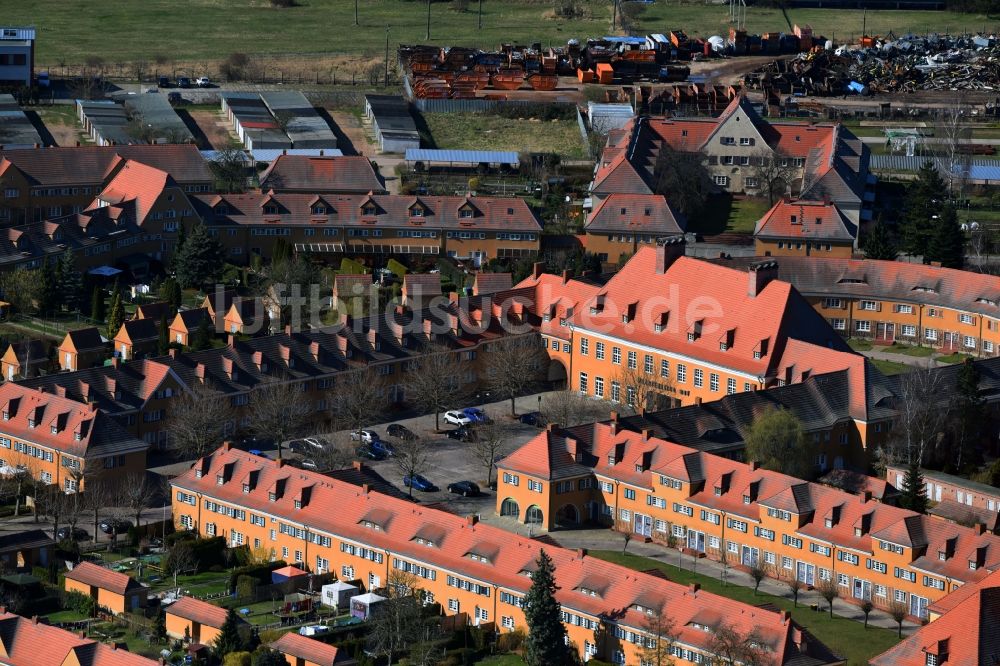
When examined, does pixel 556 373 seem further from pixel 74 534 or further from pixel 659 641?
pixel 659 641

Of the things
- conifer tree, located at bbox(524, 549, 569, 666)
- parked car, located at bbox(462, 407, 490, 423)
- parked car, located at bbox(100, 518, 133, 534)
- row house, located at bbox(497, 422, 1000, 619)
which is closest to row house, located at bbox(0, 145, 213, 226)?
parked car, located at bbox(462, 407, 490, 423)

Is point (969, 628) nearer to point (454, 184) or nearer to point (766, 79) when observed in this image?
point (454, 184)

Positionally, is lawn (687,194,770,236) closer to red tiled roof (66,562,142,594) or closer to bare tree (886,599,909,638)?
bare tree (886,599,909,638)

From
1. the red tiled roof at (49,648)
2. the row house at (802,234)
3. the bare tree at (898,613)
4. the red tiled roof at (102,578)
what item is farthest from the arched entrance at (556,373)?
the red tiled roof at (49,648)

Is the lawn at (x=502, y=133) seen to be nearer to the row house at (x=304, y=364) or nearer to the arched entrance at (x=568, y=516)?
the row house at (x=304, y=364)

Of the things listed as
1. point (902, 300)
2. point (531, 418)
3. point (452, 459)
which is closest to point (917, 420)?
point (531, 418)

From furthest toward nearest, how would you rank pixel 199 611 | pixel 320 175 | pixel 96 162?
pixel 320 175
pixel 96 162
pixel 199 611

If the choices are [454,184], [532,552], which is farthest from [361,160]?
[532,552]
